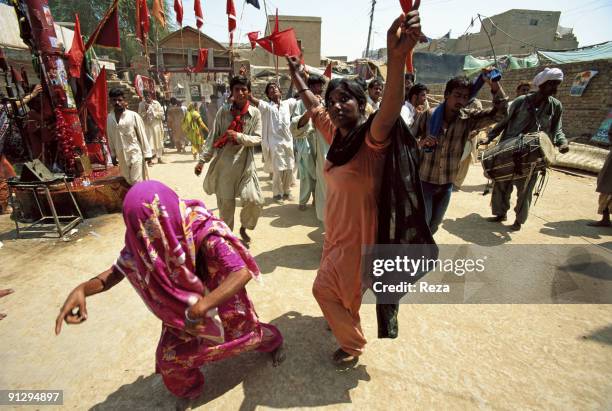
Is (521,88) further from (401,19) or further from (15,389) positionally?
(15,389)

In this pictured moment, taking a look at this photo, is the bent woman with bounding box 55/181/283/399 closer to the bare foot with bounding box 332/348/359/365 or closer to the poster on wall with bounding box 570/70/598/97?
the bare foot with bounding box 332/348/359/365

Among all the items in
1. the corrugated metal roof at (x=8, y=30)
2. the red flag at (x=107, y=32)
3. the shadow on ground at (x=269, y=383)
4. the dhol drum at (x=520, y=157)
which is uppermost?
the corrugated metal roof at (x=8, y=30)

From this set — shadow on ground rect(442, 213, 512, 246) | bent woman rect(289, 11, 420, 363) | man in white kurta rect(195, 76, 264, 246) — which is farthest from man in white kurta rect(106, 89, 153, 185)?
shadow on ground rect(442, 213, 512, 246)

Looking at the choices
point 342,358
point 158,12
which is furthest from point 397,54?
point 158,12

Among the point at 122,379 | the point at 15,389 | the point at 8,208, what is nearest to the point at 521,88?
the point at 122,379

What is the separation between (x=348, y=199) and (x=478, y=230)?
3.34 metres

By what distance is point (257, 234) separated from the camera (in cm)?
419

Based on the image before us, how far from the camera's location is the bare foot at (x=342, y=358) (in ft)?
6.47

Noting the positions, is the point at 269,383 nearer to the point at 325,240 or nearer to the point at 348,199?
the point at 325,240

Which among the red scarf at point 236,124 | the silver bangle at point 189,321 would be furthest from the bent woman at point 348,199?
the red scarf at point 236,124

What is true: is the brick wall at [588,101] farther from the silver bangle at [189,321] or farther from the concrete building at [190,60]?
the silver bangle at [189,321]

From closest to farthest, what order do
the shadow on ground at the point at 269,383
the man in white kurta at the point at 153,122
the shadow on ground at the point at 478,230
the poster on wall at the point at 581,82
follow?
the shadow on ground at the point at 269,383 → the shadow on ground at the point at 478,230 → the poster on wall at the point at 581,82 → the man in white kurta at the point at 153,122

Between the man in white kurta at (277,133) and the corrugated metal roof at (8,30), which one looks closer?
the man in white kurta at (277,133)

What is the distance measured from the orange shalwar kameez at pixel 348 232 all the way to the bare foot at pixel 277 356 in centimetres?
41
